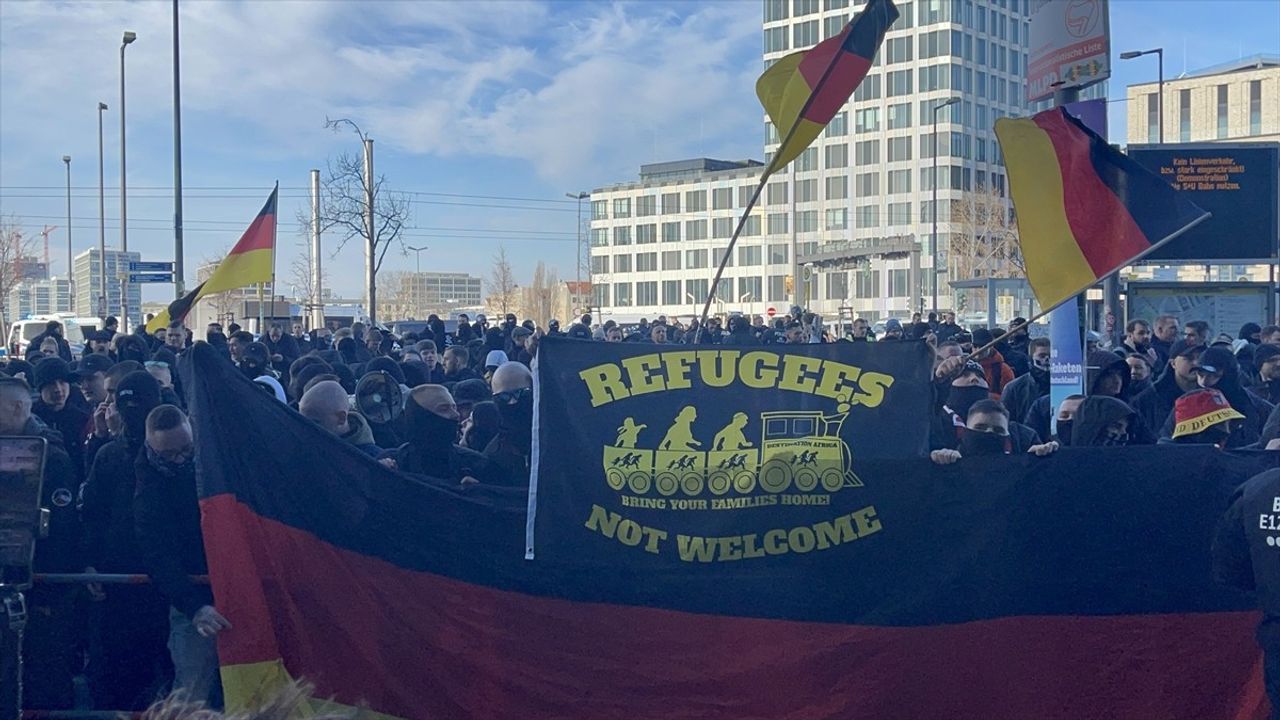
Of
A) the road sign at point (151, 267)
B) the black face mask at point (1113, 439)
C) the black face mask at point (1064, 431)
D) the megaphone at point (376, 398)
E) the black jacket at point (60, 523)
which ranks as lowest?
the black jacket at point (60, 523)

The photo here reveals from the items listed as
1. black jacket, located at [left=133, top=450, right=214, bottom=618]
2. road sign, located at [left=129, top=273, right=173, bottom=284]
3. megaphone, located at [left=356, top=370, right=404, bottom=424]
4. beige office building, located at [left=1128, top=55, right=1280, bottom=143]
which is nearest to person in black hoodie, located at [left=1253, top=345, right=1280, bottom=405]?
megaphone, located at [left=356, top=370, right=404, bottom=424]

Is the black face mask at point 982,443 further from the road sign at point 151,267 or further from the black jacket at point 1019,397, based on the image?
the road sign at point 151,267

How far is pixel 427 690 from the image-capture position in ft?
16.8

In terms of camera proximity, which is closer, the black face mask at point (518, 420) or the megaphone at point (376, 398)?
the black face mask at point (518, 420)

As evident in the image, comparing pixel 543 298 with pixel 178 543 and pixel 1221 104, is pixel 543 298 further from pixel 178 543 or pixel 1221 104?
pixel 178 543

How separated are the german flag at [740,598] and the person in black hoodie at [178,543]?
182 millimetres

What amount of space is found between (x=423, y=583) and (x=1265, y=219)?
20635mm

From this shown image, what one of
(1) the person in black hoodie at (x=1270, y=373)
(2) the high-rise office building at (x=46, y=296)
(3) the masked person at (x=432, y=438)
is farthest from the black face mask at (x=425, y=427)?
(2) the high-rise office building at (x=46, y=296)

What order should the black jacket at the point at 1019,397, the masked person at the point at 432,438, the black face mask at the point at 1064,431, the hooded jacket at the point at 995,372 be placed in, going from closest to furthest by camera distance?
the masked person at the point at 432,438 < the black face mask at the point at 1064,431 < the black jacket at the point at 1019,397 < the hooded jacket at the point at 995,372

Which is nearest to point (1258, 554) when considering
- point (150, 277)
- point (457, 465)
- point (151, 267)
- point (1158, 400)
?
point (457, 465)

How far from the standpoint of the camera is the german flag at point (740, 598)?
5125 millimetres

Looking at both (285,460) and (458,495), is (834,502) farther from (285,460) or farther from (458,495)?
(285,460)

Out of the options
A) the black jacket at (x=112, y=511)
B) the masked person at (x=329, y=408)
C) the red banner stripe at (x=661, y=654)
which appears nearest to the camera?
the red banner stripe at (x=661, y=654)

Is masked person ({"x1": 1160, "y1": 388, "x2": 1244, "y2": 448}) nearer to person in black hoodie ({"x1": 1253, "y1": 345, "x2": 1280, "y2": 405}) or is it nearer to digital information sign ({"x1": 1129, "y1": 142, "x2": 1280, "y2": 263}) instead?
person in black hoodie ({"x1": 1253, "y1": 345, "x2": 1280, "y2": 405})
